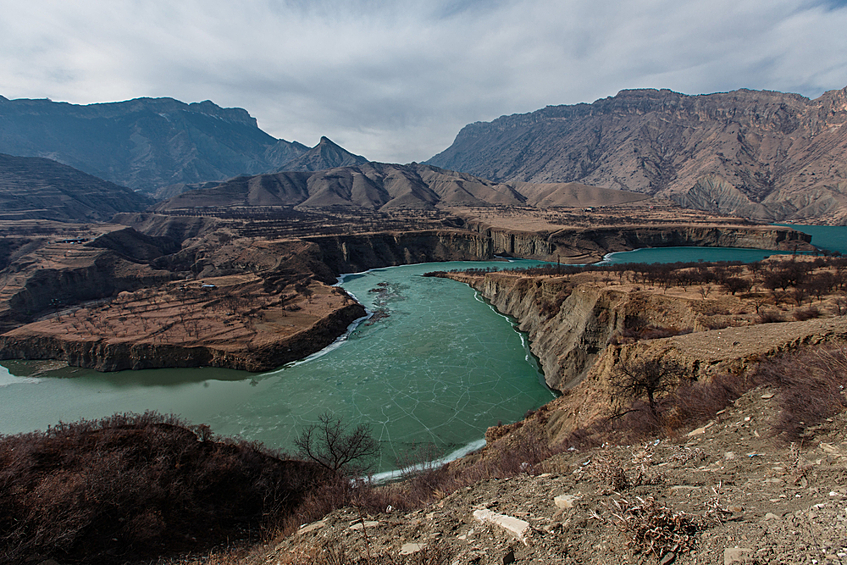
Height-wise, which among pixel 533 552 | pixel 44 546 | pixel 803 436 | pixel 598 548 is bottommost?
pixel 44 546

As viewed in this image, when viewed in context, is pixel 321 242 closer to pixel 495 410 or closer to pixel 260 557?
pixel 495 410

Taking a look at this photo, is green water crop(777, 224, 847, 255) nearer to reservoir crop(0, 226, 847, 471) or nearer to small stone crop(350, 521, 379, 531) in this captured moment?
reservoir crop(0, 226, 847, 471)

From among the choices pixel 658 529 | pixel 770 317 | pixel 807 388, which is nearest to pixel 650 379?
pixel 807 388

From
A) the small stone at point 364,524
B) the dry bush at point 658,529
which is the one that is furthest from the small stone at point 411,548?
the dry bush at point 658,529

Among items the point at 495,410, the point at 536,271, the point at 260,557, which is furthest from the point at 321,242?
the point at 260,557

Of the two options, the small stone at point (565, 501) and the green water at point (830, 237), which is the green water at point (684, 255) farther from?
the small stone at point (565, 501)
